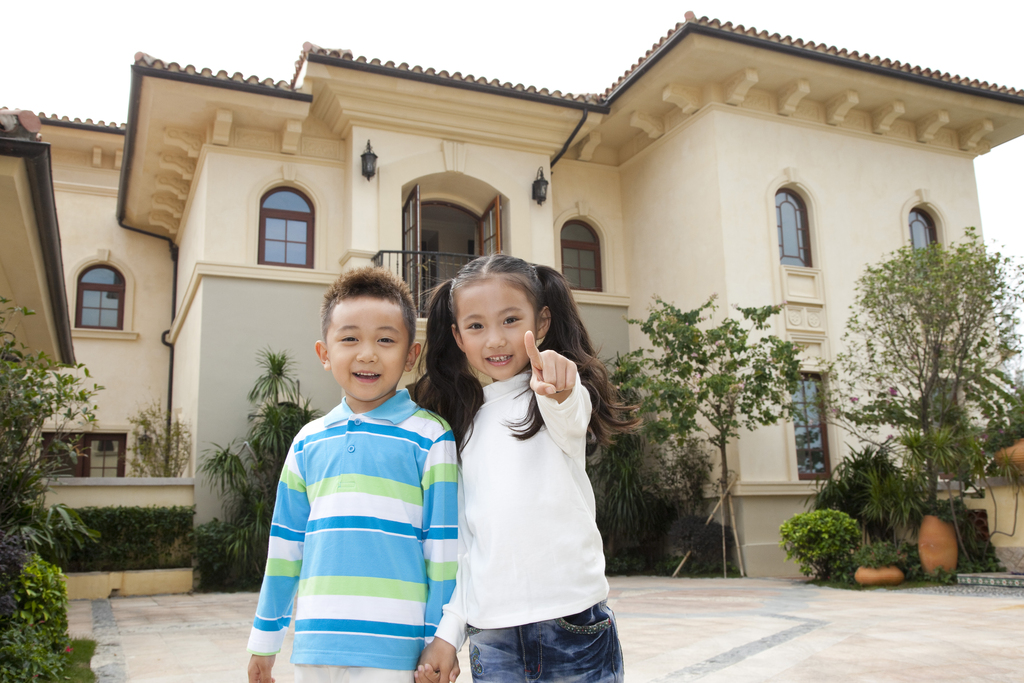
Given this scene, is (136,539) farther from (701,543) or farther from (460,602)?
(460,602)

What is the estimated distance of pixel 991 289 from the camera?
901 cm

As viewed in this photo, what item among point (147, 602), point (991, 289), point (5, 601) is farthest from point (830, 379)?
point (5, 601)

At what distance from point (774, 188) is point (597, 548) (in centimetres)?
1084

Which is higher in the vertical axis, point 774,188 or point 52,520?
point 774,188

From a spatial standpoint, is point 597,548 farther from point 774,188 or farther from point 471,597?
point 774,188

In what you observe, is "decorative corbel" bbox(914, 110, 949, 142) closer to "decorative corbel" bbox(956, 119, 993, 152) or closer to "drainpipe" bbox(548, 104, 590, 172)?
"decorative corbel" bbox(956, 119, 993, 152)

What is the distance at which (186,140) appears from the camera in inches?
438

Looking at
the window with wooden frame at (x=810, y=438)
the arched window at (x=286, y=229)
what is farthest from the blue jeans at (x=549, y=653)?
the arched window at (x=286, y=229)

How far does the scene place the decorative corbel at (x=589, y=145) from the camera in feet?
41.2

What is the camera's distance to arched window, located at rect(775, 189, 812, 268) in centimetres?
1172

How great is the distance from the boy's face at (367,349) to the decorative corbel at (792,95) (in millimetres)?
10997

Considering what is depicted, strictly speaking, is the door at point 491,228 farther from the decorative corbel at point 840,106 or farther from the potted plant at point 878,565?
the potted plant at point 878,565

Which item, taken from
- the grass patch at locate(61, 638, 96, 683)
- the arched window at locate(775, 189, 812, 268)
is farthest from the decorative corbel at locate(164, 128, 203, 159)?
the arched window at locate(775, 189, 812, 268)

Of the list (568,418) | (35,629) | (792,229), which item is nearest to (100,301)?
(35,629)
